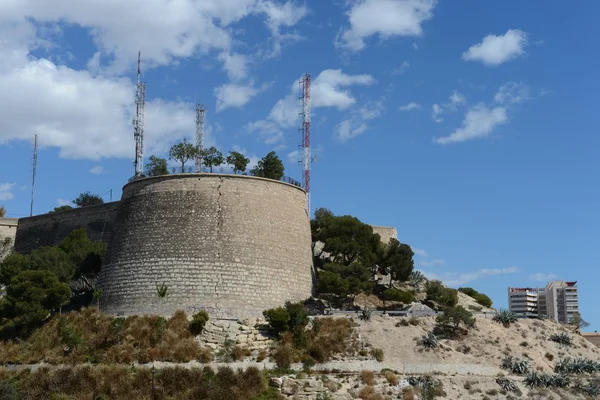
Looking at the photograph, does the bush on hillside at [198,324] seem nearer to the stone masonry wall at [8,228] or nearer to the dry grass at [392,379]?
the dry grass at [392,379]

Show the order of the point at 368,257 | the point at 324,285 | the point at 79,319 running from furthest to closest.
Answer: the point at 368,257 → the point at 324,285 → the point at 79,319

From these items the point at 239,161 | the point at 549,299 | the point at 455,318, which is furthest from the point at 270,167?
the point at 549,299

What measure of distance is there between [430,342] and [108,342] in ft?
41.7

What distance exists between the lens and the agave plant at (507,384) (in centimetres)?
2866

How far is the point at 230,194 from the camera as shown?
36.3 metres

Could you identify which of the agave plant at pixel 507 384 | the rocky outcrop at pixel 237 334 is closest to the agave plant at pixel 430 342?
the agave plant at pixel 507 384

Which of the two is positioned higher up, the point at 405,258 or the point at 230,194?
the point at 230,194

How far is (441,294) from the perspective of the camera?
128 feet

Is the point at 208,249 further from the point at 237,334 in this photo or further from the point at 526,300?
the point at 526,300

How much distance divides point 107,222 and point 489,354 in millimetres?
24079

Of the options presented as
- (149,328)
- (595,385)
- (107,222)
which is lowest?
(595,385)

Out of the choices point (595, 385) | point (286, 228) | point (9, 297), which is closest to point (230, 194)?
point (286, 228)

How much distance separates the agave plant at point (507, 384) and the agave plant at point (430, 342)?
9.17 feet

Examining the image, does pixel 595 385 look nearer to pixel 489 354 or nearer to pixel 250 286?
pixel 489 354
